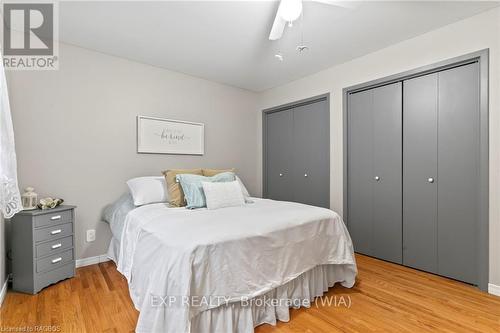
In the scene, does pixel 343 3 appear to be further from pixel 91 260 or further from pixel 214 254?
pixel 91 260

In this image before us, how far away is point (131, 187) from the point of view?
271 centimetres

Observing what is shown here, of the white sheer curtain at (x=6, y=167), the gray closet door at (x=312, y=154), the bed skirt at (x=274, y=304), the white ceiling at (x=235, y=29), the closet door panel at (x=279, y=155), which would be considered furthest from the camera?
the closet door panel at (x=279, y=155)

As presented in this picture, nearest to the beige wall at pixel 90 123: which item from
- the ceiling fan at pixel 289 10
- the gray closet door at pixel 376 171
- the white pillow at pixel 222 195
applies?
the white pillow at pixel 222 195

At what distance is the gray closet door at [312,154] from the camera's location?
11.4 feet

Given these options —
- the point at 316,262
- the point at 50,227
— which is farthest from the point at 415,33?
the point at 50,227

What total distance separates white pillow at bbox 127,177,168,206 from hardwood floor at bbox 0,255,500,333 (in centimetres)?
76

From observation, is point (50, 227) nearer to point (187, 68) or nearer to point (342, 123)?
point (187, 68)

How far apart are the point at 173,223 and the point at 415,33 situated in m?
2.85

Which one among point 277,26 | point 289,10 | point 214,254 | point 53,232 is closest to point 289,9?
point 289,10

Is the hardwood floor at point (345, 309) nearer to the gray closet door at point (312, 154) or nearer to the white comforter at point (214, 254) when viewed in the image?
the white comforter at point (214, 254)

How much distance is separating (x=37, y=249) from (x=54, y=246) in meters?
0.14

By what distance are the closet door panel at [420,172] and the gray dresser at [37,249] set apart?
11.1 feet

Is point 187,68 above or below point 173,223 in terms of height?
above

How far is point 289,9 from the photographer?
5.94 feet
